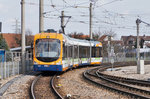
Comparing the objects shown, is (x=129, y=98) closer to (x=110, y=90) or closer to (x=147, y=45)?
(x=110, y=90)

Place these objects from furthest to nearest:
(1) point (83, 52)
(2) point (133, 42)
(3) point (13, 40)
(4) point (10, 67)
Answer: (2) point (133, 42) < (3) point (13, 40) < (1) point (83, 52) < (4) point (10, 67)

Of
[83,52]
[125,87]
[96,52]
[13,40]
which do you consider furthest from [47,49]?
[13,40]

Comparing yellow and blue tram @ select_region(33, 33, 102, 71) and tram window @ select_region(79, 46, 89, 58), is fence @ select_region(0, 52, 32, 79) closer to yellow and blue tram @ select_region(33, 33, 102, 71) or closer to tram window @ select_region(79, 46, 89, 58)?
yellow and blue tram @ select_region(33, 33, 102, 71)

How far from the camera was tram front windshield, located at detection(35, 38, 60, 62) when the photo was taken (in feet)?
56.6

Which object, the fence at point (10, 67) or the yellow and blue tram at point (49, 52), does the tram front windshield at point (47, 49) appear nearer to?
the yellow and blue tram at point (49, 52)

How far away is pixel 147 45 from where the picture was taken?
325 ft

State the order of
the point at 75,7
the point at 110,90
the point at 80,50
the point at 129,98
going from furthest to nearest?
1. the point at 75,7
2. the point at 80,50
3. the point at 110,90
4. the point at 129,98

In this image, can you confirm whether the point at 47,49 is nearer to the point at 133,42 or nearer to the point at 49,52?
the point at 49,52

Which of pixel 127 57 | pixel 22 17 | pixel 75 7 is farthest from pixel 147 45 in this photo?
pixel 22 17

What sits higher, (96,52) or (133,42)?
(133,42)

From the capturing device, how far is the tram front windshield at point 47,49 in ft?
56.6

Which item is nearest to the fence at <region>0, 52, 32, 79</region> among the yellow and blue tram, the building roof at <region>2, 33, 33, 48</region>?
the yellow and blue tram

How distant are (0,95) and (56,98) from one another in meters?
2.31

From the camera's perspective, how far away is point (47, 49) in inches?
682
